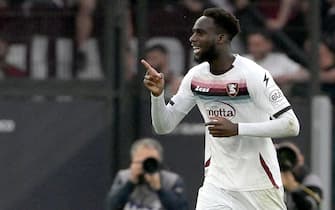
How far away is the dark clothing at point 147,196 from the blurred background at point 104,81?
1847mm

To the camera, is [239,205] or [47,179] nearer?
[239,205]

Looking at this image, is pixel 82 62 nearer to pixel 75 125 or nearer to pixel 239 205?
pixel 75 125

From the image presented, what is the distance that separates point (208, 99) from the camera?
8219 mm

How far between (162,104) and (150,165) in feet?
8.74

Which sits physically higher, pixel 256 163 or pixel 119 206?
pixel 256 163

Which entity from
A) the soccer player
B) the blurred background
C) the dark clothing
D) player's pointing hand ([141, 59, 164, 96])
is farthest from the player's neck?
the blurred background

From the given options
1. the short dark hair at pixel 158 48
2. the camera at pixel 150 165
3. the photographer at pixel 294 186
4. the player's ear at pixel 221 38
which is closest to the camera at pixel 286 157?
the photographer at pixel 294 186

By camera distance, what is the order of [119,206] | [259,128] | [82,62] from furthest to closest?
[82,62] < [119,206] < [259,128]

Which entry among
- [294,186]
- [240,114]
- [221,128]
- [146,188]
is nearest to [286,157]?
[294,186]

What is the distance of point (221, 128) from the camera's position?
7.73 m

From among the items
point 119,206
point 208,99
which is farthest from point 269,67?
point 208,99

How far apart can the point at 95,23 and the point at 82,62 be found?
1.30 ft

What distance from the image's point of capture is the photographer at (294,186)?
1004 centimetres

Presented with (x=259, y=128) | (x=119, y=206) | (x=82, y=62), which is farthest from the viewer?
(x=82, y=62)
